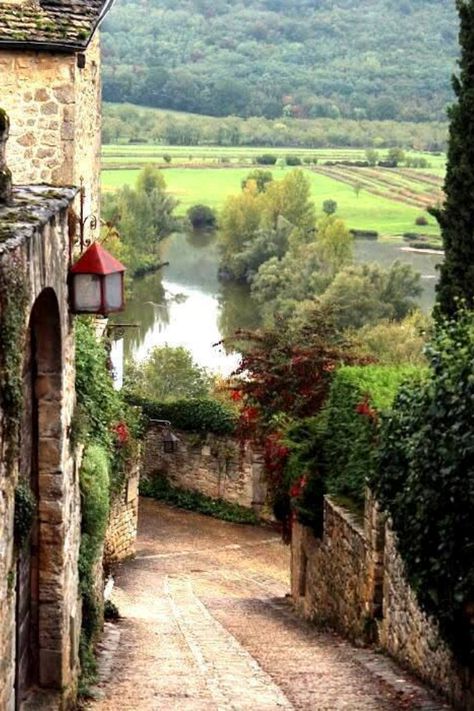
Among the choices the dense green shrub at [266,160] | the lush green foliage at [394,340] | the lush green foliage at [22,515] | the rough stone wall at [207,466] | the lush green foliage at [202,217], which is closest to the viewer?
the lush green foliage at [22,515]

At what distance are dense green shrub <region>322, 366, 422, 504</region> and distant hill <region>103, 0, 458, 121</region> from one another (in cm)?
10709

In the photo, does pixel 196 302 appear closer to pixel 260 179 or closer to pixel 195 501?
pixel 260 179

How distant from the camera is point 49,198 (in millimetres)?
9461

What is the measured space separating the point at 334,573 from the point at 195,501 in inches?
524

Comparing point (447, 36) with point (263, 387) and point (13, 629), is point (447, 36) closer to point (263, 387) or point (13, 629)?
point (263, 387)

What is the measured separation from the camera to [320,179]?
106312mm

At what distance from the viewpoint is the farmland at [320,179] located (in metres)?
89.7

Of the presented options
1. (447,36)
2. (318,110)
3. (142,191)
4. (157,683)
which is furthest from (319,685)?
(447,36)

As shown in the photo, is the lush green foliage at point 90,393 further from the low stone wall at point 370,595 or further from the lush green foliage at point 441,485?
the low stone wall at point 370,595

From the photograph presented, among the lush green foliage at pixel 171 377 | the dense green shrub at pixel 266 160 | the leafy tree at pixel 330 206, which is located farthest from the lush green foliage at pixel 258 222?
the dense green shrub at pixel 266 160

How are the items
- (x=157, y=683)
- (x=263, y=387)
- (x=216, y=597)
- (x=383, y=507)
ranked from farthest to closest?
(x=263, y=387) → (x=216, y=597) → (x=383, y=507) → (x=157, y=683)

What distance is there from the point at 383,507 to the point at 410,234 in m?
73.0

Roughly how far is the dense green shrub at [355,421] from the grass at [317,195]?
69643 mm

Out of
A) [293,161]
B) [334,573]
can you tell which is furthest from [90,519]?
[293,161]
